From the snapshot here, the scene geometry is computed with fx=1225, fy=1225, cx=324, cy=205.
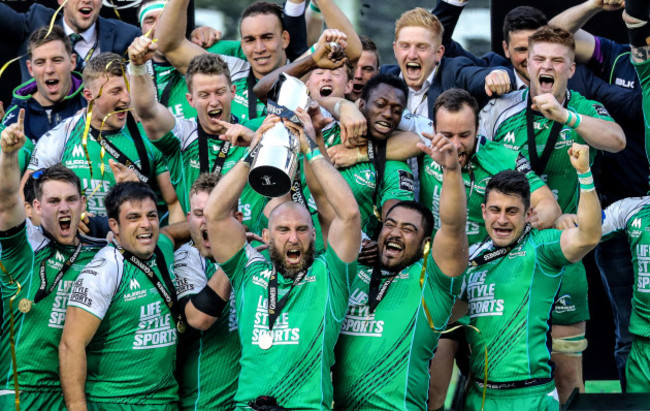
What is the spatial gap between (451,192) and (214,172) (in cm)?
186

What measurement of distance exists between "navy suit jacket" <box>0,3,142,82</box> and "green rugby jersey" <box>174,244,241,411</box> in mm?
2277

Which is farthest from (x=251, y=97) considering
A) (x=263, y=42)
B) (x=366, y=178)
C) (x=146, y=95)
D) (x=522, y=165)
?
(x=522, y=165)

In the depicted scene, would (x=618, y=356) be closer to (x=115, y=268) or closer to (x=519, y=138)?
(x=519, y=138)

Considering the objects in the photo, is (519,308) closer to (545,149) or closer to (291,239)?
(545,149)

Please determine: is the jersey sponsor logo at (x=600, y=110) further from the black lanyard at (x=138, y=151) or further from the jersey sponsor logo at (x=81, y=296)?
the jersey sponsor logo at (x=81, y=296)

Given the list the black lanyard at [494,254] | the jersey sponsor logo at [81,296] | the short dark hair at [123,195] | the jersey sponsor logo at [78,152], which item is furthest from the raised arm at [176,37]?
the black lanyard at [494,254]

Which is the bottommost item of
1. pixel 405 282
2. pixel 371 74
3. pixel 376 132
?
pixel 405 282

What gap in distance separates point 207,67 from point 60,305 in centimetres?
185

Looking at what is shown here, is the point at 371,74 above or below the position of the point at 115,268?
above

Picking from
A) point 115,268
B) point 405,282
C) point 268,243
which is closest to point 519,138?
point 405,282

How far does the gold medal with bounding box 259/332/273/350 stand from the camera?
7.33m

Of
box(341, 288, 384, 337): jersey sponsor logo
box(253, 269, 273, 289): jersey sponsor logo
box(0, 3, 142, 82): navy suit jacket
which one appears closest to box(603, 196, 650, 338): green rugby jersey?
box(341, 288, 384, 337): jersey sponsor logo

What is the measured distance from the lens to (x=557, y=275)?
7.61m

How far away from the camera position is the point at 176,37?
28.8 feet
